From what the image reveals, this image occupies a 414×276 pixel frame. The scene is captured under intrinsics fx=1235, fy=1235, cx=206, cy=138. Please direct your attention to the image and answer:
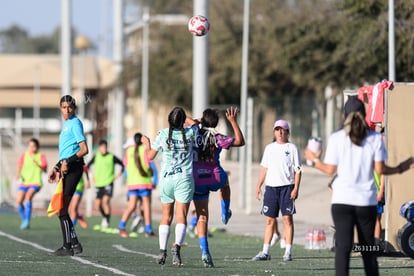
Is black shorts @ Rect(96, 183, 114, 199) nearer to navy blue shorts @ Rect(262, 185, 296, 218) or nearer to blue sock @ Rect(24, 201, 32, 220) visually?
blue sock @ Rect(24, 201, 32, 220)

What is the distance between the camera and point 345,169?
37.3ft

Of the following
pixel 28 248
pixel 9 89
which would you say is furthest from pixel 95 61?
pixel 28 248

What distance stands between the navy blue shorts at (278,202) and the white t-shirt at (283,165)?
8 centimetres

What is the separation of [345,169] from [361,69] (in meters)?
23.7

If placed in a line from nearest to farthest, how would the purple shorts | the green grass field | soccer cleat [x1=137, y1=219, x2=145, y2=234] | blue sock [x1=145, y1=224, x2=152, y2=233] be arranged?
the green grass field, the purple shorts, blue sock [x1=145, y1=224, x2=152, y2=233], soccer cleat [x1=137, y1=219, x2=145, y2=234]

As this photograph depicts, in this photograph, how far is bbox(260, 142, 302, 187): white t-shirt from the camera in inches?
666

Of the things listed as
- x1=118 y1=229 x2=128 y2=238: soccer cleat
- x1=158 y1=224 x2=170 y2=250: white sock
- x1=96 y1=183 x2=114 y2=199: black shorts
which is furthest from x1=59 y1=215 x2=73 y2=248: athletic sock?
x1=96 y1=183 x2=114 y2=199: black shorts

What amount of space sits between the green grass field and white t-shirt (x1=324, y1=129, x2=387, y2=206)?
328cm

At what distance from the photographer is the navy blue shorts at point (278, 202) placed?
16859mm

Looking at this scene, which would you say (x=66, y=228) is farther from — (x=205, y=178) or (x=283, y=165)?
(x=283, y=165)

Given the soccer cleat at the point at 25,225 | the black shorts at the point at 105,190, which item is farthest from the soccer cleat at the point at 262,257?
the soccer cleat at the point at 25,225

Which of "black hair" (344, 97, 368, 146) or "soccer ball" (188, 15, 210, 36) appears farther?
"soccer ball" (188, 15, 210, 36)

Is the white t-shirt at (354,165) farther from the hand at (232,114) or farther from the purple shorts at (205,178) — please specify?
the purple shorts at (205,178)

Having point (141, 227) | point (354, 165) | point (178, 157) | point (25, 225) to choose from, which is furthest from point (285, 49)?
point (354, 165)
